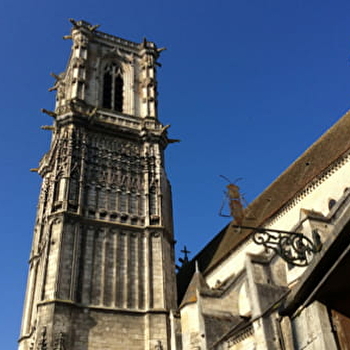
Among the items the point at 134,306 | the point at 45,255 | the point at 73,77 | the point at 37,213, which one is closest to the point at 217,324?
the point at 134,306

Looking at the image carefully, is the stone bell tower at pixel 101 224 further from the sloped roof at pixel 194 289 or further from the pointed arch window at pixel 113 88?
the sloped roof at pixel 194 289

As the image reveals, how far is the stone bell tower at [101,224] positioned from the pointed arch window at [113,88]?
0.22 feet

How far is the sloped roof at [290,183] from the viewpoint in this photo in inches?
609

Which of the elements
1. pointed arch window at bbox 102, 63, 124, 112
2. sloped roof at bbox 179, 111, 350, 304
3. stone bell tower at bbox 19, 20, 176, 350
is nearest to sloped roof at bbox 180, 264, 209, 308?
stone bell tower at bbox 19, 20, 176, 350

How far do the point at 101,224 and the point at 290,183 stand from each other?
7.62 m

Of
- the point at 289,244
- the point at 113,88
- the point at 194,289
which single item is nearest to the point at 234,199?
the point at 289,244

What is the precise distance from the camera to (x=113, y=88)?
25188mm

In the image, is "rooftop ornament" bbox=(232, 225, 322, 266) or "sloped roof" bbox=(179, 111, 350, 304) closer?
"rooftop ornament" bbox=(232, 225, 322, 266)

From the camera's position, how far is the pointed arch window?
24562mm

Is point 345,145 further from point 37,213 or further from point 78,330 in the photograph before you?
point 37,213

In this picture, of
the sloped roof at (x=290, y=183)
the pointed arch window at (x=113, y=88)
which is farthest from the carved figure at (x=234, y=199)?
the pointed arch window at (x=113, y=88)

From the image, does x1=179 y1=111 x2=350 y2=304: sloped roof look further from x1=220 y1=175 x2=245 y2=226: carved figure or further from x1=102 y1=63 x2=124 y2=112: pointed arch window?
x1=102 y1=63 x2=124 y2=112: pointed arch window

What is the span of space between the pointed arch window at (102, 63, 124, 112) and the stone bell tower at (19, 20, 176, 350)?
67 mm

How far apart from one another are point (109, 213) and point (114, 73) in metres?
10.1
